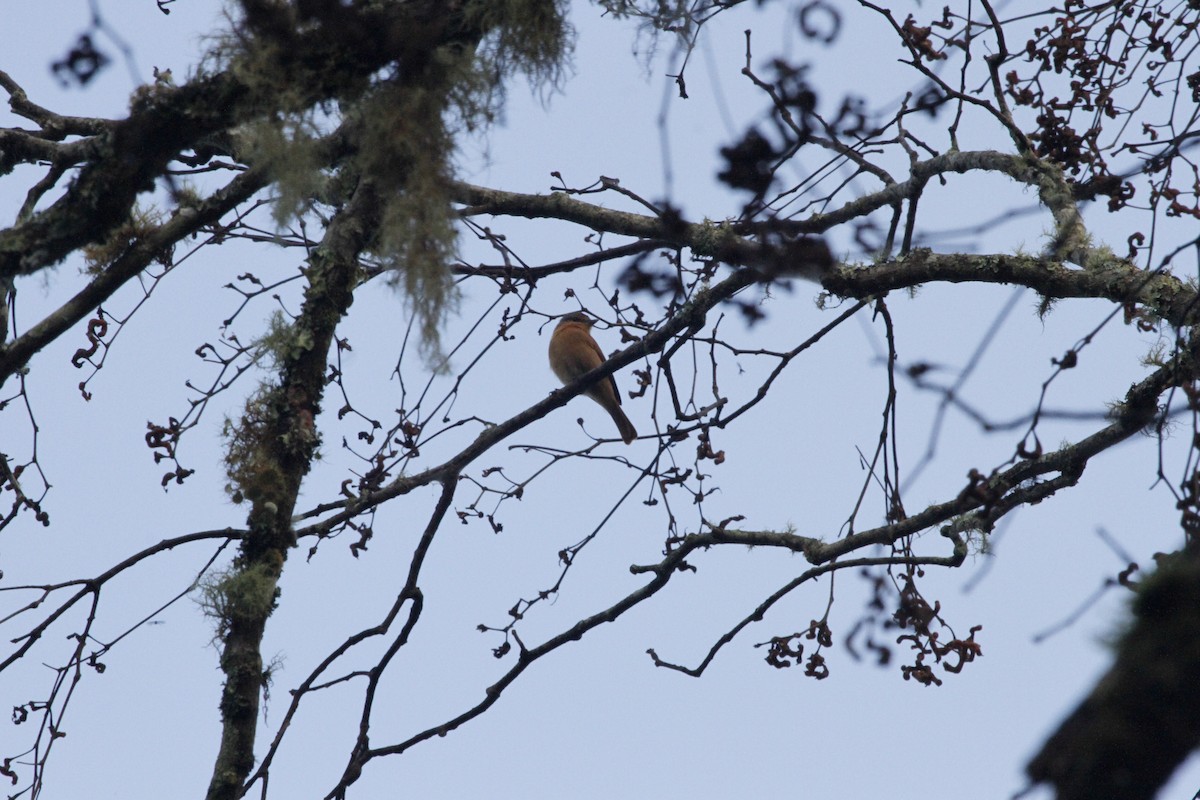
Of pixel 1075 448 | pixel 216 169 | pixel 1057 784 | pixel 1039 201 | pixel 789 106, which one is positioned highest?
pixel 216 169

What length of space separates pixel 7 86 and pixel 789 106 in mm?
2844

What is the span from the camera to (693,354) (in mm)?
4043

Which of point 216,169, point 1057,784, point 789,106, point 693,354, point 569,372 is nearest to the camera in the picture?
point 1057,784

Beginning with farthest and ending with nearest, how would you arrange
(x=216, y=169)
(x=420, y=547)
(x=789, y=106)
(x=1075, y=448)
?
(x=216, y=169) < (x=420, y=547) < (x=1075, y=448) < (x=789, y=106)

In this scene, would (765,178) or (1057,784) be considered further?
(765,178)

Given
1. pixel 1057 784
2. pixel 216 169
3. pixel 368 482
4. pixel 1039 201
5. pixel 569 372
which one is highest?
pixel 569 372

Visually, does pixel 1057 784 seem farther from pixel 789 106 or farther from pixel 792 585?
pixel 792 585

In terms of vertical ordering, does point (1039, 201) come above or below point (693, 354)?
below

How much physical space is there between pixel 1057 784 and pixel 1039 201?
3.15 m

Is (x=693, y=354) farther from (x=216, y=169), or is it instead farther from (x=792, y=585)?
(x=216, y=169)

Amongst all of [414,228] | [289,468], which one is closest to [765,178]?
[414,228]

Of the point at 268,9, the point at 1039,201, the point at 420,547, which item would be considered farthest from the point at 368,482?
the point at 1039,201

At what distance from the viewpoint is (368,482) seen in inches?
143

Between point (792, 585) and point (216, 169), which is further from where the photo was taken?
point (216, 169)
